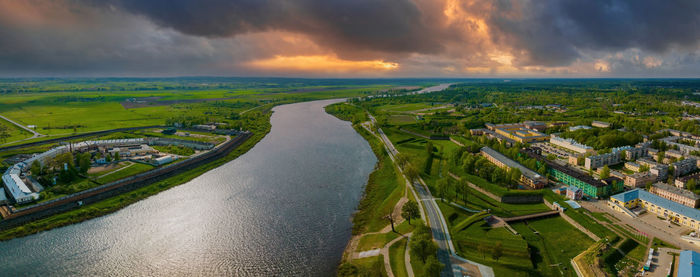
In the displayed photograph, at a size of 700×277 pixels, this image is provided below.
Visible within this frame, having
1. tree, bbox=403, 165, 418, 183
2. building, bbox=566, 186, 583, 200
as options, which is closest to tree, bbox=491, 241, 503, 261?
tree, bbox=403, 165, 418, 183

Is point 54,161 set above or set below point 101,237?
above

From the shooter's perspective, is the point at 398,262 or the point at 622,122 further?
the point at 622,122

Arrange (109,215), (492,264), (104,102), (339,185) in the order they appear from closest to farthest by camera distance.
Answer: (492,264) → (109,215) → (339,185) → (104,102)

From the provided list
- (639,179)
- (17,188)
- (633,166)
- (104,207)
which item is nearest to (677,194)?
(639,179)

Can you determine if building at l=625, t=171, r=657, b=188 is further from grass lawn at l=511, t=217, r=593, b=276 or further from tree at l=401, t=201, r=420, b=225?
tree at l=401, t=201, r=420, b=225

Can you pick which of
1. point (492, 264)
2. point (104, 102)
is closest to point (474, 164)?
point (492, 264)

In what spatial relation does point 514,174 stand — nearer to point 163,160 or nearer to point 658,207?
point 658,207

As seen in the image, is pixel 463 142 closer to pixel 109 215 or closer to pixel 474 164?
pixel 474 164
